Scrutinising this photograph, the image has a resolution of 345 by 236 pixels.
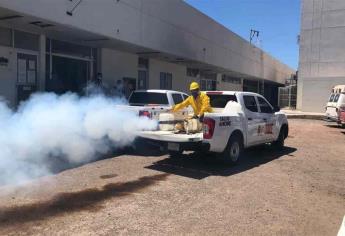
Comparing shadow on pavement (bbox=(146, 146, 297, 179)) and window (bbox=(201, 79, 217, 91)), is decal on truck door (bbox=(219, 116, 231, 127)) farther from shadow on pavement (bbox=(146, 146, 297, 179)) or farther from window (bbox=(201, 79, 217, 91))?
window (bbox=(201, 79, 217, 91))

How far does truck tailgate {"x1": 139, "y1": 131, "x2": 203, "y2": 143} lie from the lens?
8907 mm

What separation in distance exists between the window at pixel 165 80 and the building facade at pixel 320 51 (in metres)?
20.8

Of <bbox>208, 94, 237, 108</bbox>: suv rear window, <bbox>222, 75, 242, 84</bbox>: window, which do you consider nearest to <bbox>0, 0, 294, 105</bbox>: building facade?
<bbox>208, 94, 237, 108</bbox>: suv rear window

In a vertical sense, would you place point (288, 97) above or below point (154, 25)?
below

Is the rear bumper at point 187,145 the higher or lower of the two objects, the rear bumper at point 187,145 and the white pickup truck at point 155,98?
the lower

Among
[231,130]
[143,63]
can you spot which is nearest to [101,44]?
[143,63]

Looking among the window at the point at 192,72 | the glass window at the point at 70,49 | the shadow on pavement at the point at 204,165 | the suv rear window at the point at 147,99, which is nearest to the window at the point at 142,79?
the glass window at the point at 70,49

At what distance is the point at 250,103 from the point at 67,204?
6368mm

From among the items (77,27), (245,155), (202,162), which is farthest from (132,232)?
(77,27)

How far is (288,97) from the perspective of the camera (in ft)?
165

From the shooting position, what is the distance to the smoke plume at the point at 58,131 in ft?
26.3

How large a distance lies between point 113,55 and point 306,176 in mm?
11397

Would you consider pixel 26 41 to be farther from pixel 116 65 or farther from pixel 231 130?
pixel 231 130

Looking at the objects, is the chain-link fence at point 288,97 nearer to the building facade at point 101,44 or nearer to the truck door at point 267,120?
the building facade at point 101,44
